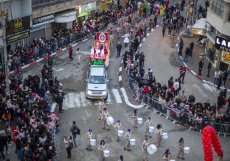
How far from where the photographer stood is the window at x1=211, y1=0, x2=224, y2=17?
37781mm

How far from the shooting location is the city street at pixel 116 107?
2657 cm

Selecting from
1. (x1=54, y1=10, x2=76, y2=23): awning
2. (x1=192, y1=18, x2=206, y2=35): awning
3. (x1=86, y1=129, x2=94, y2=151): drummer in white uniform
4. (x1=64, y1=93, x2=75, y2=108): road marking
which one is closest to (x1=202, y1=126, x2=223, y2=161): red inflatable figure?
(x1=86, y1=129, x2=94, y2=151): drummer in white uniform

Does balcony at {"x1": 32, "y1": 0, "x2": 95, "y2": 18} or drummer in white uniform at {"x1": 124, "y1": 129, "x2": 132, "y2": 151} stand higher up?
balcony at {"x1": 32, "y1": 0, "x2": 95, "y2": 18}

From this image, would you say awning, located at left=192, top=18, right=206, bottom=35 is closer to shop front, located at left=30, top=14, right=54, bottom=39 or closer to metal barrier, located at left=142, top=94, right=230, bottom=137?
shop front, located at left=30, top=14, right=54, bottom=39

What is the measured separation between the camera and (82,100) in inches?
1302

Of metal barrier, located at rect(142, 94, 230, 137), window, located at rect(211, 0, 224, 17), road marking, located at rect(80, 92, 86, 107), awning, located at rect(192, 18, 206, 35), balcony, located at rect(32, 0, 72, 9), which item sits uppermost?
window, located at rect(211, 0, 224, 17)

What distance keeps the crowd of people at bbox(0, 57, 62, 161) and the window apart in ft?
51.6

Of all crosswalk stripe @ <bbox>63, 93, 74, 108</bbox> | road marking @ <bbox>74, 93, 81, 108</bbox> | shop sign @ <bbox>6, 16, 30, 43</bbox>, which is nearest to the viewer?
crosswalk stripe @ <bbox>63, 93, 74, 108</bbox>

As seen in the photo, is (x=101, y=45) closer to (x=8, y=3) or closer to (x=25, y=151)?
(x=8, y=3)

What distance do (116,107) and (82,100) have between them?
8.90 ft

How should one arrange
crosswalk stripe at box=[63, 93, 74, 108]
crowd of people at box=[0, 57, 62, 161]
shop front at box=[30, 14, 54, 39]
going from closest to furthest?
crowd of people at box=[0, 57, 62, 161]
crosswalk stripe at box=[63, 93, 74, 108]
shop front at box=[30, 14, 54, 39]

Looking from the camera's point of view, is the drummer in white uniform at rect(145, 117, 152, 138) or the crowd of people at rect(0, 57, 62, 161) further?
the drummer in white uniform at rect(145, 117, 152, 138)

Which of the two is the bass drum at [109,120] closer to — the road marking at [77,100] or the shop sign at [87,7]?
the road marking at [77,100]

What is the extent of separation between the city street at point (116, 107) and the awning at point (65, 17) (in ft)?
10.5
